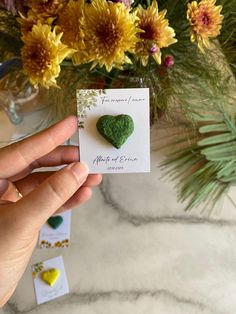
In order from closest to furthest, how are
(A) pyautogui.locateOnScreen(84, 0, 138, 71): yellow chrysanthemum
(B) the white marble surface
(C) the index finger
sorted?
(A) pyautogui.locateOnScreen(84, 0, 138, 71): yellow chrysanthemum, (C) the index finger, (B) the white marble surface

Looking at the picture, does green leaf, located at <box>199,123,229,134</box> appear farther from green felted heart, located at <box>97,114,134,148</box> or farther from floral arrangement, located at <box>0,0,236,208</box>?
green felted heart, located at <box>97,114,134,148</box>

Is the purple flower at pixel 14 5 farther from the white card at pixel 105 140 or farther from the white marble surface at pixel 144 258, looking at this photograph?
the white marble surface at pixel 144 258

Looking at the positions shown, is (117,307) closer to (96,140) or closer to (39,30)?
(96,140)

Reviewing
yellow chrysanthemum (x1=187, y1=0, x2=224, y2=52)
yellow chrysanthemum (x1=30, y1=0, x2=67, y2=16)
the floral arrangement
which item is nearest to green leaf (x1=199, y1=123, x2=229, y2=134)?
the floral arrangement

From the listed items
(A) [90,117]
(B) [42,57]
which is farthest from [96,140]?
(B) [42,57]

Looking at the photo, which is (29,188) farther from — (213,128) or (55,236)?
(213,128)

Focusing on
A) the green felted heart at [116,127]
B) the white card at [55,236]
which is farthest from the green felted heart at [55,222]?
the green felted heart at [116,127]
